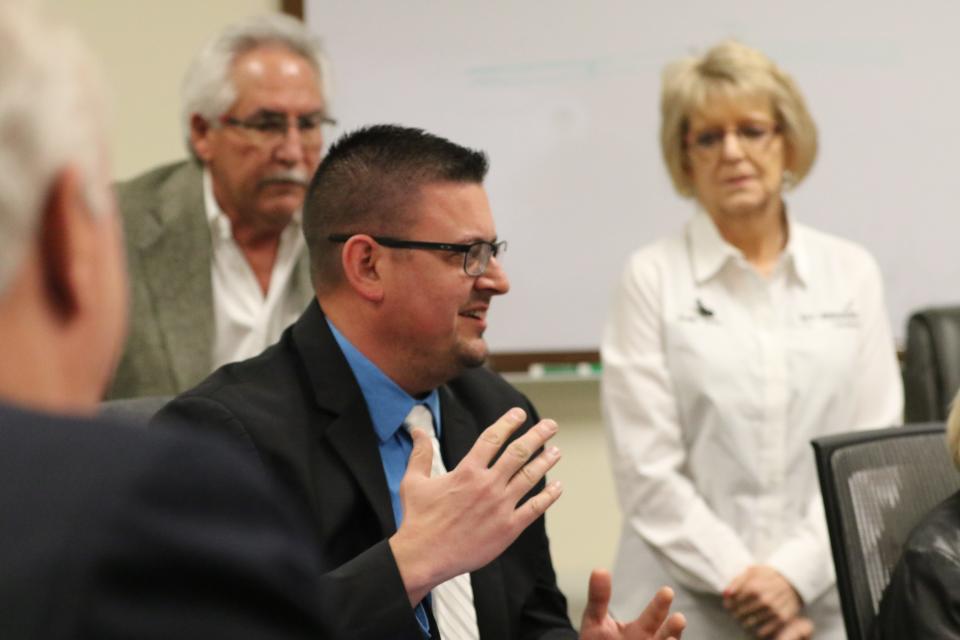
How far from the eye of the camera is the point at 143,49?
Answer: 150 inches

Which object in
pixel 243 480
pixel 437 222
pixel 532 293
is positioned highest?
pixel 243 480

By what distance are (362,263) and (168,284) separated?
0.80 meters

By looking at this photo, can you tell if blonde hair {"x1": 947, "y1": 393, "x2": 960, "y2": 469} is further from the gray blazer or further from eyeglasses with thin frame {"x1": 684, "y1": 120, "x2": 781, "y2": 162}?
the gray blazer

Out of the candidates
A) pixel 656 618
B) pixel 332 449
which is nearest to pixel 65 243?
pixel 332 449

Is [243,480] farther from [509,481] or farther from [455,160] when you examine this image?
[455,160]

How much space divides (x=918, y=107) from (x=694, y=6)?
645 mm

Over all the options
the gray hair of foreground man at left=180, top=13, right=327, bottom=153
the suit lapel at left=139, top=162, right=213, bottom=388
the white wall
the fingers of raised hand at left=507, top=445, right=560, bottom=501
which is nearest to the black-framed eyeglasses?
the fingers of raised hand at left=507, top=445, right=560, bottom=501

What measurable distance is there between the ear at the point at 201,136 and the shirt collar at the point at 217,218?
1.5 inches

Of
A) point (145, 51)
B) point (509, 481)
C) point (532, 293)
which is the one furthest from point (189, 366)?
point (145, 51)

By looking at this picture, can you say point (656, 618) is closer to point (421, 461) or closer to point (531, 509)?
point (531, 509)

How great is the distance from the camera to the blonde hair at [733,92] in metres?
2.71

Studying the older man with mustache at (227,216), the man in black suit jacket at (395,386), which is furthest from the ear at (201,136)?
the man in black suit jacket at (395,386)

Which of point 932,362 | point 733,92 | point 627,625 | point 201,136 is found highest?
point 733,92

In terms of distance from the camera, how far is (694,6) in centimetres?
351
